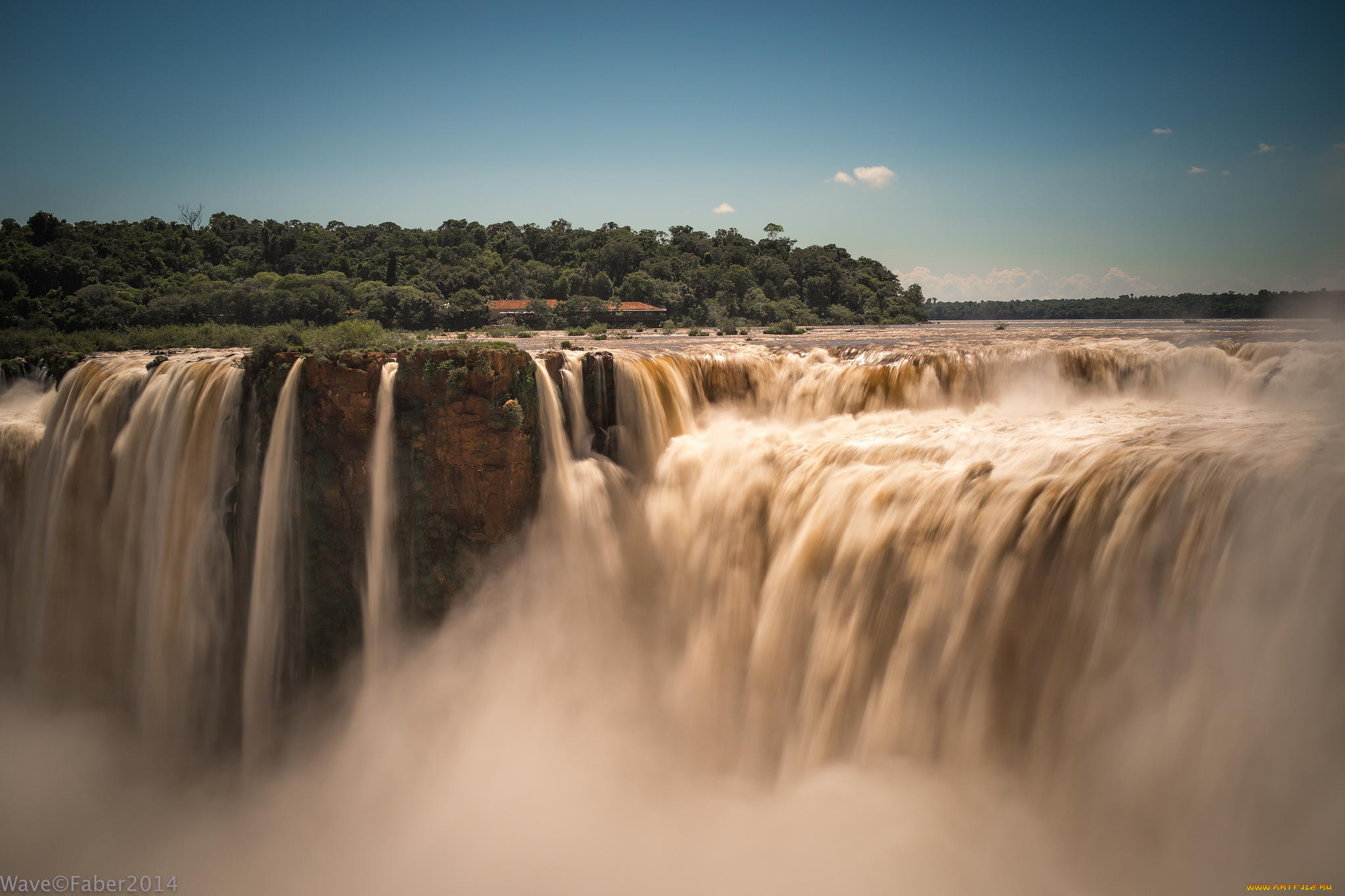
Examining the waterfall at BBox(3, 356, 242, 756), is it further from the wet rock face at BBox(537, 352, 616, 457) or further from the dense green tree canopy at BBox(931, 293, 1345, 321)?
the dense green tree canopy at BBox(931, 293, 1345, 321)

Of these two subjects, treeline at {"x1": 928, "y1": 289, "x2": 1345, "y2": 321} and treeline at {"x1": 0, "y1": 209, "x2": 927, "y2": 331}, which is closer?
treeline at {"x1": 928, "y1": 289, "x2": 1345, "y2": 321}

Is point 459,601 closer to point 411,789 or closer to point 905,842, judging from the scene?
point 411,789

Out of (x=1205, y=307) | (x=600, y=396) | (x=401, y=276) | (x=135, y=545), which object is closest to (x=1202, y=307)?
(x=1205, y=307)

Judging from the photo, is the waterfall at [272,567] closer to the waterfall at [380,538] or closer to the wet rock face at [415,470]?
the wet rock face at [415,470]

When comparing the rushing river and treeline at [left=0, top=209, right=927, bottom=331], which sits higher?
treeline at [left=0, top=209, right=927, bottom=331]

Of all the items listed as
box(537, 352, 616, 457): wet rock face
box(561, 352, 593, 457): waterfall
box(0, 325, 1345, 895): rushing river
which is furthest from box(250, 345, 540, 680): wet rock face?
box(537, 352, 616, 457): wet rock face
